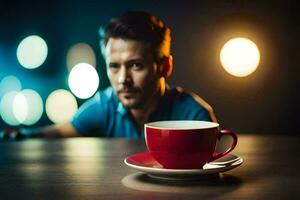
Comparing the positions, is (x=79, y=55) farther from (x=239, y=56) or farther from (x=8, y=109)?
(x=239, y=56)

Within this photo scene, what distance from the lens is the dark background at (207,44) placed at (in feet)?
5.67

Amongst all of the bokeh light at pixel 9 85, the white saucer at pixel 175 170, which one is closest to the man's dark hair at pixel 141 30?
the bokeh light at pixel 9 85

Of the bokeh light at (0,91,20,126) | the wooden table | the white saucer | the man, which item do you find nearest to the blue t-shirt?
the man

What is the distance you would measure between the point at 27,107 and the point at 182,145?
119 cm

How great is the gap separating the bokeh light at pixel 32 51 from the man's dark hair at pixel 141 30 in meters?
0.22

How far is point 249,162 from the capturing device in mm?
887

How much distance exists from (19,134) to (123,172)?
1.08 metres

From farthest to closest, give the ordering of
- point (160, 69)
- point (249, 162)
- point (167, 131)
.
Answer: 1. point (160, 69)
2. point (249, 162)
3. point (167, 131)

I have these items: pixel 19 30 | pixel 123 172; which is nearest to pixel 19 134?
pixel 19 30

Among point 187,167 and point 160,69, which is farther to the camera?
point 160,69

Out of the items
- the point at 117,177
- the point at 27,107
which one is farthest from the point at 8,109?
the point at 117,177

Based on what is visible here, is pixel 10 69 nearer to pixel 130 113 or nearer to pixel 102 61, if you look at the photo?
pixel 102 61

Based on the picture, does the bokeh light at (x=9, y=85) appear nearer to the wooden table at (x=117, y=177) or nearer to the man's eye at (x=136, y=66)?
the man's eye at (x=136, y=66)

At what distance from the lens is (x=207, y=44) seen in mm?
1741
